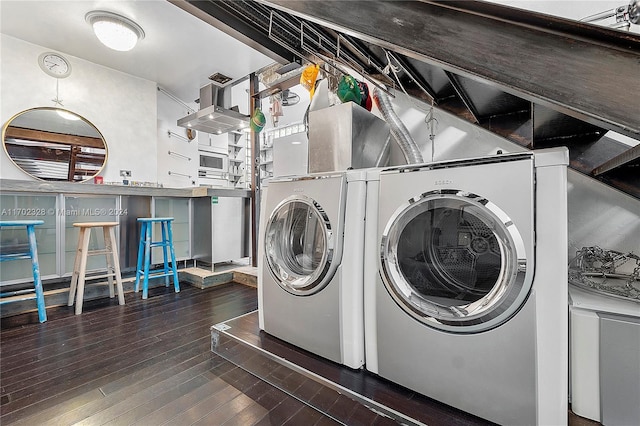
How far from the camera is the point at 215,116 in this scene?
395 centimetres

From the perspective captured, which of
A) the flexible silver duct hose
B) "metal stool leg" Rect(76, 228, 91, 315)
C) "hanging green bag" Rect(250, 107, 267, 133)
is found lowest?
"metal stool leg" Rect(76, 228, 91, 315)

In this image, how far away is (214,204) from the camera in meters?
3.68

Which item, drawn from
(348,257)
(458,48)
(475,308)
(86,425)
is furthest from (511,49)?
(86,425)

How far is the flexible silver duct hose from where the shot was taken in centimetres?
214

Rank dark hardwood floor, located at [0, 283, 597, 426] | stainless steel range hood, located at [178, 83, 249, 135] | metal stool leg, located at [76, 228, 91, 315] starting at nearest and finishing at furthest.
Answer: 1. dark hardwood floor, located at [0, 283, 597, 426]
2. metal stool leg, located at [76, 228, 91, 315]
3. stainless steel range hood, located at [178, 83, 249, 135]

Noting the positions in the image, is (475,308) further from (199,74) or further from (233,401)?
(199,74)

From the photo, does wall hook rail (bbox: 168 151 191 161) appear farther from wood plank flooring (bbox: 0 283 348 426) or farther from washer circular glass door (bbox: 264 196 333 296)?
washer circular glass door (bbox: 264 196 333 296)

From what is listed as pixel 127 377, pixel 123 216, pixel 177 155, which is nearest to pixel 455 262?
pixel 127 377

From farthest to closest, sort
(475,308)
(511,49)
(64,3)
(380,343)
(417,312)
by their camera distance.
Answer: (64,3) → (380,343) → (417,312) → (475,308) → (511,49)

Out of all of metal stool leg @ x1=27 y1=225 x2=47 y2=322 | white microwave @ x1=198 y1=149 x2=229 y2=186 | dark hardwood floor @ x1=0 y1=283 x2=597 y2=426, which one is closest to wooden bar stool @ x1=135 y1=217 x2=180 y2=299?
dark hardwood floor @ x1=0 y1=283 x2=597 y2=426

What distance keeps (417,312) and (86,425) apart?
1.55 metres

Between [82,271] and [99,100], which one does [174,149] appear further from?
[82,271]

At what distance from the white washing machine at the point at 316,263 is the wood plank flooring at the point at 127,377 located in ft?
1.14

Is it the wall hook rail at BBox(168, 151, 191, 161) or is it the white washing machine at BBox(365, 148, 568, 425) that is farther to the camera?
the wall hook rail at BBox(168, 151, 191, 161)
